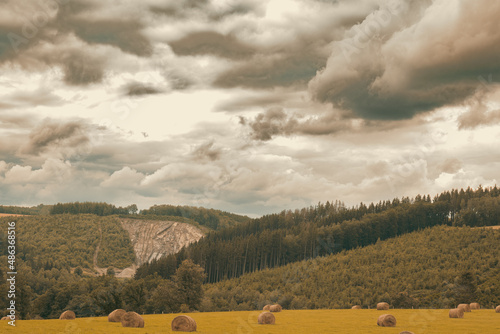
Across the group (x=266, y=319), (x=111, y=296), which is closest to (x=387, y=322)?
(x=266, y=319)

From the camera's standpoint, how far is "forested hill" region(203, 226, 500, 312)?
4338 inches

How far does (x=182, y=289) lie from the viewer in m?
101

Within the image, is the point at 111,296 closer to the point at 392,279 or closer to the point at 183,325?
the point at 392,279

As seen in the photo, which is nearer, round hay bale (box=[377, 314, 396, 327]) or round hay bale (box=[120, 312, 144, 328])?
round hay bale (box=[120, 312, 144, 328])

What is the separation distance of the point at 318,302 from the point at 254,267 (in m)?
70.0

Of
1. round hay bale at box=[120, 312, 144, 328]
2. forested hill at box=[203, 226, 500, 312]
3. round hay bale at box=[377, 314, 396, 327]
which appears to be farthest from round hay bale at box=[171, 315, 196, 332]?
forested hill at box=[203, 226, 500, 312]

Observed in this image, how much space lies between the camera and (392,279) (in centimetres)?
13038

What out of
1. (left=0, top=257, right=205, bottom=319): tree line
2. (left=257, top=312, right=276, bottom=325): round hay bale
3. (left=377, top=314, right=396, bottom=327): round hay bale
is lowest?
(left=0, top=257, right=205, bottom=319): tree line

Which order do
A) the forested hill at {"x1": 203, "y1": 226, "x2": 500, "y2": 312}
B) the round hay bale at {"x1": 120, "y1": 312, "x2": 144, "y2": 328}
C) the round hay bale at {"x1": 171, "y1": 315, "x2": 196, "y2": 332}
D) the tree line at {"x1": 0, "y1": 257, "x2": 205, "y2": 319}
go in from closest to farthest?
the round hay bale at {"x1": 171, "y1": 315, "x2": 196, "y2": 332} → the round hay bale at {"x1": 120, "y1": 312, "x2": 144, "y2": 328} → the tree line at {"x1": 0, "y1": 257, "x2": 205, "y2": 319} → the forested hill at {"x1": 203, "y1": 226, "x2": 500, "y2": 312}

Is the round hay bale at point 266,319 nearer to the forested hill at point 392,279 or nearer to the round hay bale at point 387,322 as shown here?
the round hay bale at point 387,322

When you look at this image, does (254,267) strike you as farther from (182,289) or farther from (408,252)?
(182,289)

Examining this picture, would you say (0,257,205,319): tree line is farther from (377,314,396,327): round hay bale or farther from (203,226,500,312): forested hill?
(377,314,396,327): round hay bale

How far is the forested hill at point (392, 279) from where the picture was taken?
110m

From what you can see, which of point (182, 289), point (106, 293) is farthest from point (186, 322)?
point (106, 293)
